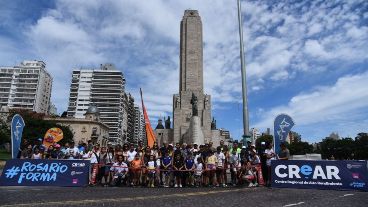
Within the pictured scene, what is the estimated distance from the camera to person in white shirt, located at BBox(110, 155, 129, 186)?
14703 mm

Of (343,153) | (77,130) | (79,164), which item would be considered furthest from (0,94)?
(79,164)

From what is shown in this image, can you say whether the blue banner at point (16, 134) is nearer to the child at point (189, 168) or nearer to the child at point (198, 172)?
the child at point (189, 168)

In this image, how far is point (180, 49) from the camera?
58.1 metres

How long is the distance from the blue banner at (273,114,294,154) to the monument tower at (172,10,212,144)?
37.4 meters

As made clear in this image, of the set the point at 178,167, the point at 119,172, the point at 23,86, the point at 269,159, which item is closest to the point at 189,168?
the point at 178,167

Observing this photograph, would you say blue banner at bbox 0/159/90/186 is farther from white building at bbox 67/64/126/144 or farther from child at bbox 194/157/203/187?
white building at bbox 67/64/126/144

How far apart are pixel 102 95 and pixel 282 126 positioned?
131 metres

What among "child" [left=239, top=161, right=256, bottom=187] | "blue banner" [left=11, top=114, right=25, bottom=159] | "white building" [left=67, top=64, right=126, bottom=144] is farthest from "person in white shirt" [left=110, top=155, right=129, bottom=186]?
"white building" [left=67, top=64, right=126, bottom=144]

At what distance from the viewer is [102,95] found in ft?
465

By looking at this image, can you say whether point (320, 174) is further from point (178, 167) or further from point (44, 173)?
point (44, 173)

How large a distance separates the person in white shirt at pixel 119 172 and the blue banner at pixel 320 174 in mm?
6335

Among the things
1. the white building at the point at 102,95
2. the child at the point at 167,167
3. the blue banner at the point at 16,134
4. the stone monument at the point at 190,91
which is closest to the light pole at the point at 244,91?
the child at the point at 167,167

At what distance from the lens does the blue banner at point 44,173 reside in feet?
44.7

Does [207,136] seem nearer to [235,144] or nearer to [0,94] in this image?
[235,144]
